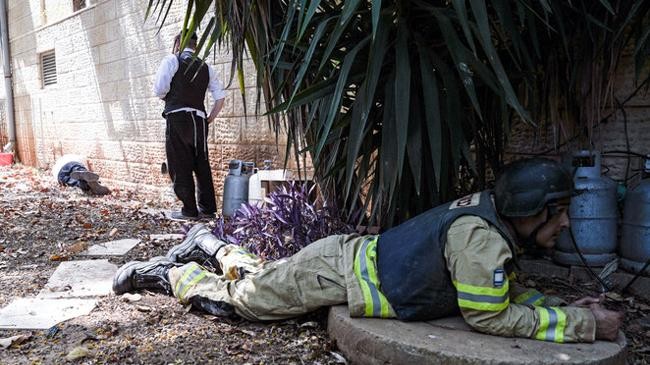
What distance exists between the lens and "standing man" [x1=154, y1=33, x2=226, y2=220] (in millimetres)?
4777

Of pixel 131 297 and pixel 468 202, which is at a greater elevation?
pixel 468 202

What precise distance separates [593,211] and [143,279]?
2.38 meters

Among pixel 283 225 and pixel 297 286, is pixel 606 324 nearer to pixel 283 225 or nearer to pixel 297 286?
pixel 297 286

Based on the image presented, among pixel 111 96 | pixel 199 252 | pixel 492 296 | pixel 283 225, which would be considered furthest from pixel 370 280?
Answer: pixel 111 96

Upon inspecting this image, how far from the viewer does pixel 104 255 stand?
12.3ft

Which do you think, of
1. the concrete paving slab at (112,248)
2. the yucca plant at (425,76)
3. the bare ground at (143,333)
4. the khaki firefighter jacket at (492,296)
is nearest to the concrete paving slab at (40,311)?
the bare ground at (143,333)

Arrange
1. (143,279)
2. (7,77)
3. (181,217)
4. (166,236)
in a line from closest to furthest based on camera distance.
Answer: (143,279), (166,236), (181,217), (7,77)

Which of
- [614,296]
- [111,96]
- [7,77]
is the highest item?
[7,77]

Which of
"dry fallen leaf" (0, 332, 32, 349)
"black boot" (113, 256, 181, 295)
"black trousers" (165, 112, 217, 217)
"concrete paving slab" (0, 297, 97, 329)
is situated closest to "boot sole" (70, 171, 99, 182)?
"black trousers" (165, 112, 217, 217)

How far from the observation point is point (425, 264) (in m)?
1.92

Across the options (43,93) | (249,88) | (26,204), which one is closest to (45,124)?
(43,93)

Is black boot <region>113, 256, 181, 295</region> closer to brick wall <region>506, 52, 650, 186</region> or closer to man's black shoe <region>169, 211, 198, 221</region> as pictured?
man's black shoe <region>169, 211, 198, 221</region>

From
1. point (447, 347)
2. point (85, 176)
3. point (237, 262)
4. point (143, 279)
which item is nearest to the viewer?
point (447, 347)

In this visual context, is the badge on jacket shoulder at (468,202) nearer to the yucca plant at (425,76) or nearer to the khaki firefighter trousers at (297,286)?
the yucca plant at (425,76)
